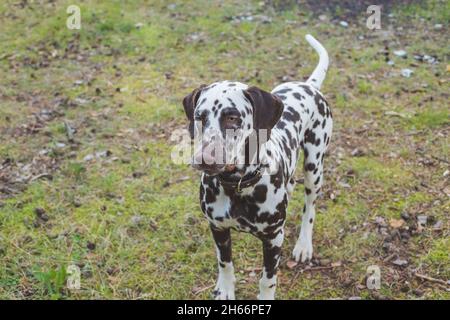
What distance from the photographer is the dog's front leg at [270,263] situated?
3828 millimetres

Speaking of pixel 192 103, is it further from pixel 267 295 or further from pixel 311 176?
pixel 267 295

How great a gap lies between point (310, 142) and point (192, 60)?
14.0ft

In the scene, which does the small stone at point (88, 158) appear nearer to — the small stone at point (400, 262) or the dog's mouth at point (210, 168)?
the dog's mouth at point (210, 168)

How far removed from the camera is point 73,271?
4590 millimetres

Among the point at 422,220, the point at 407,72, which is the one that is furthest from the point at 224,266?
the point at 407,72

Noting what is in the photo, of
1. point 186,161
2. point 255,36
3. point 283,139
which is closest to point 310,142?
point 283,139

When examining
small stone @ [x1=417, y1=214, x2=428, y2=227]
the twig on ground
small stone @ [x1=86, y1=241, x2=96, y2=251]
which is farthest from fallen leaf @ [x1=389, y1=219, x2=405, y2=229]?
small stone @ [x1=86, y1=241, x2=96, y2=251]

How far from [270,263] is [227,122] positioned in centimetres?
131

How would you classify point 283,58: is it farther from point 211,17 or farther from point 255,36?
point 211,17

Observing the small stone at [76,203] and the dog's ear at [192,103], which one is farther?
the small stone at [76,203]

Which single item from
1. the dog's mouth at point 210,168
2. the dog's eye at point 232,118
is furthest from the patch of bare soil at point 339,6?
the dog's mouth at point 210,168

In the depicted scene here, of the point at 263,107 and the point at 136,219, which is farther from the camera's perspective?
the point at 136,219

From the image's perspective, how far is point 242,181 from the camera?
3391mm

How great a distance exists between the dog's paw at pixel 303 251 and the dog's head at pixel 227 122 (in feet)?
5.62
